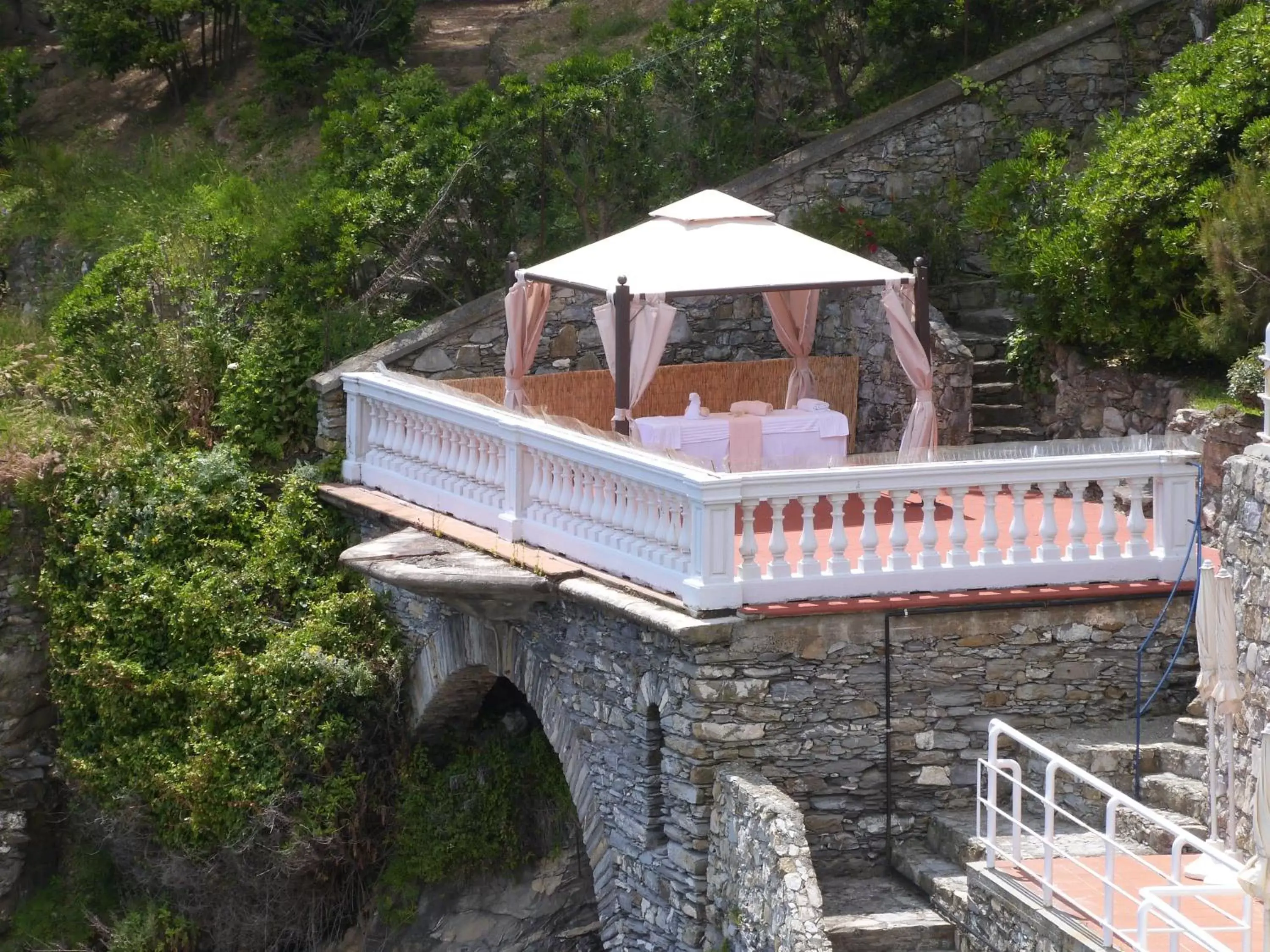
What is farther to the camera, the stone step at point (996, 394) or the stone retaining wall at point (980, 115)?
the stone retaining wall at point (980, 115)

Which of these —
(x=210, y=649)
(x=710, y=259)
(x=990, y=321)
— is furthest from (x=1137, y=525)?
(x=210, y=649)

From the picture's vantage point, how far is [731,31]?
16797mm

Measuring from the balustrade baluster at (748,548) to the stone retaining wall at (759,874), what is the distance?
3.33 feet

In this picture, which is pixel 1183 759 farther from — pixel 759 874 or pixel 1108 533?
pixel 759 874

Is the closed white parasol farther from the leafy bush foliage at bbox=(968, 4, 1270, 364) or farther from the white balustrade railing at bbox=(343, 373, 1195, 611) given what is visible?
the leafy bush foliage at bbox=(968, 4, 1270, 364)

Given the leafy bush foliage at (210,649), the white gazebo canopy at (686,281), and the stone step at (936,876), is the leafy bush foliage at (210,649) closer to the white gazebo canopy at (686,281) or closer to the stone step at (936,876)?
the white gazebo canopy at (686,281)

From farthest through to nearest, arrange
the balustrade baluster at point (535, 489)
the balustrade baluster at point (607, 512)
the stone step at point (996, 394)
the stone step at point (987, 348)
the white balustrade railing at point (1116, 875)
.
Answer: the stone step at point (987, 348) → the stone step at point (996, 394) → the balustrade baluster at point (535, 489) → the balustrade baluster at point (607, 512) → the white balustrade railing at point (1116, 875)

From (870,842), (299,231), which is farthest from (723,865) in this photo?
(299,231)

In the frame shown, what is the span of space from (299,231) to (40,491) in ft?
9.89

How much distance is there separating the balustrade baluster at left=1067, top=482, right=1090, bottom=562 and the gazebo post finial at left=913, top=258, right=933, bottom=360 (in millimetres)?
2728

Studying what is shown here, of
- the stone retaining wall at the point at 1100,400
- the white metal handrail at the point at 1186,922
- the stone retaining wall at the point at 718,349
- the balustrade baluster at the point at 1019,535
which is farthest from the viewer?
the stone retaining wall at the point at 718,349

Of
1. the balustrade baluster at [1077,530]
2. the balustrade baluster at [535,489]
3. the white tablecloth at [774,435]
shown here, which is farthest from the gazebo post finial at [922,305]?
the balustrade baluster at [535,489]

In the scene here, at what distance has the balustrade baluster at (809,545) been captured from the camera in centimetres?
1041

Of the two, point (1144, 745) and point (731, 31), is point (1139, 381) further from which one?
point (731, 31)
